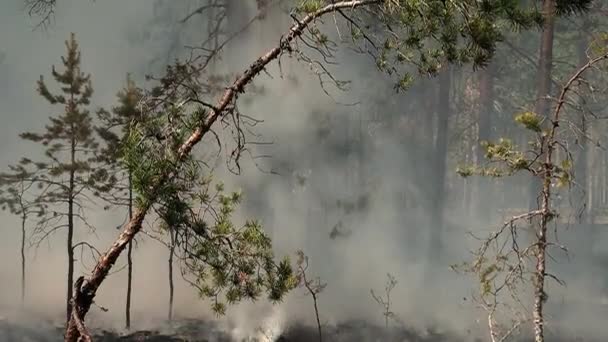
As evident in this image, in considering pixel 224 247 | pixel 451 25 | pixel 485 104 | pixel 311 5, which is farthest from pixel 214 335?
pixel 485 104

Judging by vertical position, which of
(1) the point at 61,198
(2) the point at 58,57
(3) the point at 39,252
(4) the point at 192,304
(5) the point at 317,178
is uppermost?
(2) the point at 58,57

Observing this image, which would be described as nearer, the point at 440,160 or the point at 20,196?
the point at 20,196

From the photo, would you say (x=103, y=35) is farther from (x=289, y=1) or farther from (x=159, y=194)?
(x=159, y=194)

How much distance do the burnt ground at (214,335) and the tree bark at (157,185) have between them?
9.69 meters

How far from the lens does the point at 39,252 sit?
17688 mm

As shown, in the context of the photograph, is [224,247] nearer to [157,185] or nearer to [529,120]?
[157,185]

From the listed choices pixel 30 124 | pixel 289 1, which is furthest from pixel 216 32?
pixel 30 124

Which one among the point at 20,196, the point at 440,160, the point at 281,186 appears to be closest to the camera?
the point at 20,196

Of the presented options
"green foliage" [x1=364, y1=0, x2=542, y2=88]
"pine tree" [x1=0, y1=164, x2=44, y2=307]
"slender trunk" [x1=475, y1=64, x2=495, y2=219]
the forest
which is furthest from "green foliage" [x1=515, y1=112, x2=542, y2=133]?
"slender trunk" [x1=475, y1=64, x2=495, y2=219]

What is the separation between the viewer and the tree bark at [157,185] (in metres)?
3.88

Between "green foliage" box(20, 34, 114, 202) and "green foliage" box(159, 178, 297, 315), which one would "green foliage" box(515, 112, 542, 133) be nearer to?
"green foliage" box(159, 178, 297, 315)

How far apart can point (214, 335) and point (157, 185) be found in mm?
10395

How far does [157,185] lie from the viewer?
395cm

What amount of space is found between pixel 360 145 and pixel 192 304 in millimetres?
9443
